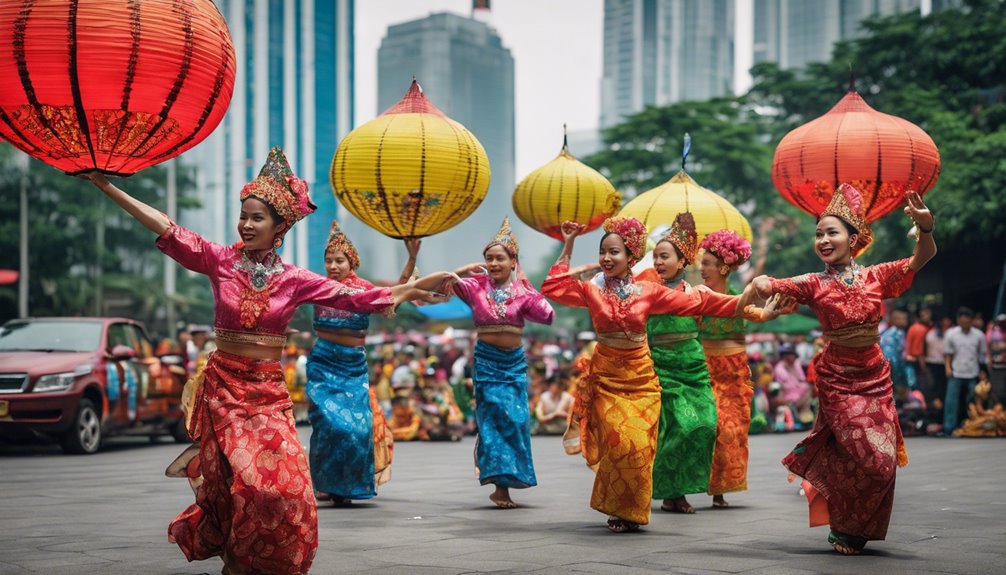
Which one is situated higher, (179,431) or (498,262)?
(498,262)

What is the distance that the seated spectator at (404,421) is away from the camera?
61.5 ft

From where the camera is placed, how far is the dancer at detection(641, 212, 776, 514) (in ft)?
29.6

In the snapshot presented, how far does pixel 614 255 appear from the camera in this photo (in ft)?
27.0

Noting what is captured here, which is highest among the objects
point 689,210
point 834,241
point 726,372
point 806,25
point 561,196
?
point 806,25

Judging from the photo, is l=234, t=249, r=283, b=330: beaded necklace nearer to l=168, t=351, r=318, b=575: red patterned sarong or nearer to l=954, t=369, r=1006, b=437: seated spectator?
l=168, t=351, r=318, b=575: red patterned sarong

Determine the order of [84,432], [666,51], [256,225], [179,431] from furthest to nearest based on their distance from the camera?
[666,51] → [179,431] → [84,432] → [256,225]

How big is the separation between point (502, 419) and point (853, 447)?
324 cm

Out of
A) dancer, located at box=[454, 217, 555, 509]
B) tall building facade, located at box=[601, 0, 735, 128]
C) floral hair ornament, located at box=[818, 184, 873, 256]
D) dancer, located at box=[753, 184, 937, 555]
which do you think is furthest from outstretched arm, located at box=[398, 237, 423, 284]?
tall building facade, located at box=[601, 0, 735, 128]

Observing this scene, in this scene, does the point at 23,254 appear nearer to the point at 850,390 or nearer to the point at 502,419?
the point at 502,419

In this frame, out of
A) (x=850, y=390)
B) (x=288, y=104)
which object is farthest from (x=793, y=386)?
(x=288, y=104)

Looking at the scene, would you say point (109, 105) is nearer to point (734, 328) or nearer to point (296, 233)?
point (734, 328)

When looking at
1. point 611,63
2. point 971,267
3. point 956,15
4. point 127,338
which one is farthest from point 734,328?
point 611,63

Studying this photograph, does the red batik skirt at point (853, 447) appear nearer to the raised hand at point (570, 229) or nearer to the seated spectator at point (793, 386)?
the raised hand at point (570, 229)

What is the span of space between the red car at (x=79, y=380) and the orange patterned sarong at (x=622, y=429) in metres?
8.08
